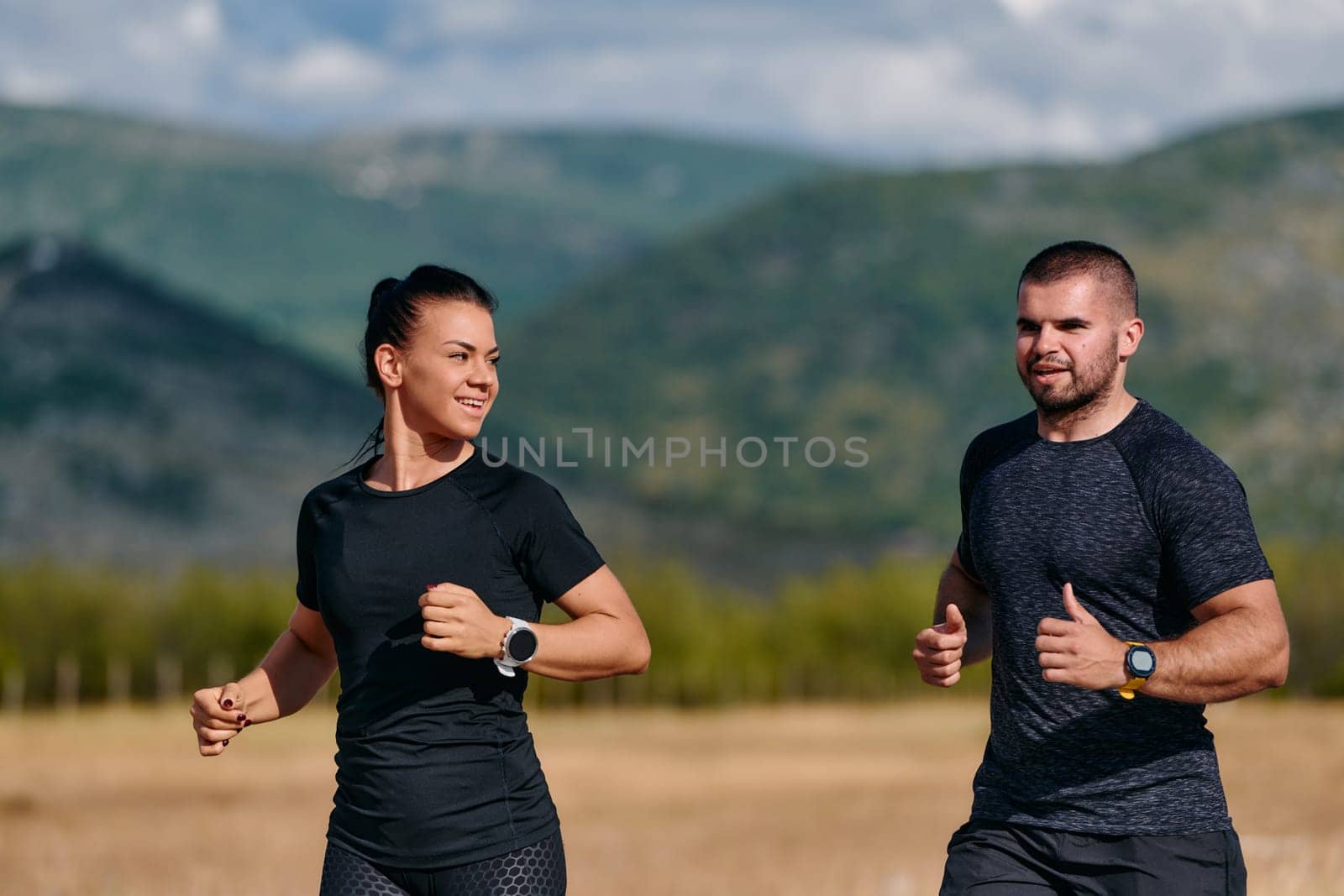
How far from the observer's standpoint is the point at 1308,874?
12641mm

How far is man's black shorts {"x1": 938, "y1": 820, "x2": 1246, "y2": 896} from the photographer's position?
559 cm

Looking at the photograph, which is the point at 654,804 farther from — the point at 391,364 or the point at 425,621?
the point at 425,621

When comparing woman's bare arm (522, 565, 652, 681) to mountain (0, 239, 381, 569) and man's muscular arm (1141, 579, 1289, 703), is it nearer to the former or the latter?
man's muscular arm (1141, 579, 1289, 703)

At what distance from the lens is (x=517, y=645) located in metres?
5.24

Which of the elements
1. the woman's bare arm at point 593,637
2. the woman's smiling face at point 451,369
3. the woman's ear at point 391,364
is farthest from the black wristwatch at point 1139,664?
the woman's ear at point 391,364

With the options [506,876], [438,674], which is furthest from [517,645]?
[506,876]

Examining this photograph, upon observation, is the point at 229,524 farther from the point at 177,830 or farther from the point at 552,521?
the point at 552,521

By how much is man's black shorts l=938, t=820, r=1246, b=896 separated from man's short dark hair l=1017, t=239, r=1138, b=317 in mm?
1571

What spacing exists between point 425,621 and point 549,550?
0.49 meters

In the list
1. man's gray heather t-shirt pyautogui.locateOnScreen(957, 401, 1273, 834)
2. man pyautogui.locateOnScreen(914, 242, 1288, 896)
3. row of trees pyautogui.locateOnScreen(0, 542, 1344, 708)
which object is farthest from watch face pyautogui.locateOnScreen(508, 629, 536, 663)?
row of trees pyautogui.locateOnScreen(0, 542, 1344, 708)

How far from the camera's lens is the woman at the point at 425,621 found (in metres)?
5.41

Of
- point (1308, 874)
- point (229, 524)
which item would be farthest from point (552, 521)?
point (229, 524)

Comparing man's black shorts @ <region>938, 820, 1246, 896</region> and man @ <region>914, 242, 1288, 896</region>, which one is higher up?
man @ <region>914, 242, 1288, 896</region>

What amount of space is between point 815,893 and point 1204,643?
10758 millimetres
